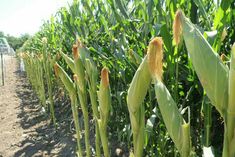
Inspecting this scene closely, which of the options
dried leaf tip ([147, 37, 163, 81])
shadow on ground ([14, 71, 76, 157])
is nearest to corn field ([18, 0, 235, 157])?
dried leaf tip ([147, 37, 163, 81])

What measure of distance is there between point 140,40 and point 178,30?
1362 millimetres

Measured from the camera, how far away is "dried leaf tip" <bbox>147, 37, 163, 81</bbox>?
57cm

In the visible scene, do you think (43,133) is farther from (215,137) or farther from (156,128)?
(215,137)

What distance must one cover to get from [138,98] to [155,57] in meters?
0.13

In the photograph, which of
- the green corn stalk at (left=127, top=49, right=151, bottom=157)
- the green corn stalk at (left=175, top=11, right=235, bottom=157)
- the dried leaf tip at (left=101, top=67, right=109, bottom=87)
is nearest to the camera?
the green corn stalk at (left=175, top=11, right=235, bottom=157)

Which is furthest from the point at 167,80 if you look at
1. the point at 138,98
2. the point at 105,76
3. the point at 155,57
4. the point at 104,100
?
the point at 155,57

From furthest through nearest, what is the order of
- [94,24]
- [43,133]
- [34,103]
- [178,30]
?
[34,103], [43,133], [94,24], [178,30]

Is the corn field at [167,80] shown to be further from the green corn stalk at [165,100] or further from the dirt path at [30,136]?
the dirt path at [30,136]

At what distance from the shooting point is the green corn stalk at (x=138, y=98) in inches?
25.8

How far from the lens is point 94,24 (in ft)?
10.3

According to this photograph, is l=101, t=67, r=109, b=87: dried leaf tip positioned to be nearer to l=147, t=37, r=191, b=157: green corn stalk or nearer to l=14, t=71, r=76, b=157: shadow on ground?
l=147, t=37, r=191, b=157: green corn stalk

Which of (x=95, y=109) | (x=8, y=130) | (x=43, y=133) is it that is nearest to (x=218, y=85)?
(x=95, y=109)

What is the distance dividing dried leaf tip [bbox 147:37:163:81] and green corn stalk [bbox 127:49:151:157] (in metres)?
0.02

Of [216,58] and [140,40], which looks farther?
[140,40]
